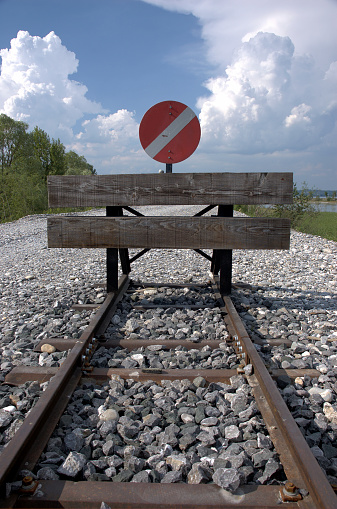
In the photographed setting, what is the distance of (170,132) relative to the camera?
12.3 feet

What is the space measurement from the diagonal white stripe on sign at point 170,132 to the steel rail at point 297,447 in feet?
7.26

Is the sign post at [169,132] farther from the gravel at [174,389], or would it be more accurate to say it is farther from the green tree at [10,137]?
the green tree at [10,137]

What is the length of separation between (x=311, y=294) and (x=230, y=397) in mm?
3251

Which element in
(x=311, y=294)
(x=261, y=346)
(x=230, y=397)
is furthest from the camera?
(x=311, y=294)

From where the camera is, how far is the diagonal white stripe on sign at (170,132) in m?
3.72

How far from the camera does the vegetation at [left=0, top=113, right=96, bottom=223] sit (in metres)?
24.6

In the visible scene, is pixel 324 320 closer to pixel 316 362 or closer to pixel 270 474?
pixel 316 362

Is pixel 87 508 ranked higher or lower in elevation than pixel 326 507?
lower

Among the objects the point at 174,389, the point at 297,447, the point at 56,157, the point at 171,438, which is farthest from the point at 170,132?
the point at 56,157

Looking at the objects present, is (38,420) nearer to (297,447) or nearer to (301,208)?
(297,447)

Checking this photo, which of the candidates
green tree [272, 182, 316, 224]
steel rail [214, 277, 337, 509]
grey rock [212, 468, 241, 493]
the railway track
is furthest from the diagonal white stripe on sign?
green tree [272, 182, 316, 224]

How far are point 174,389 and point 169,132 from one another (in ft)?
8.19

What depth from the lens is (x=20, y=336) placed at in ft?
11.1

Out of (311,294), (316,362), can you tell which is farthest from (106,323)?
(311,294)
